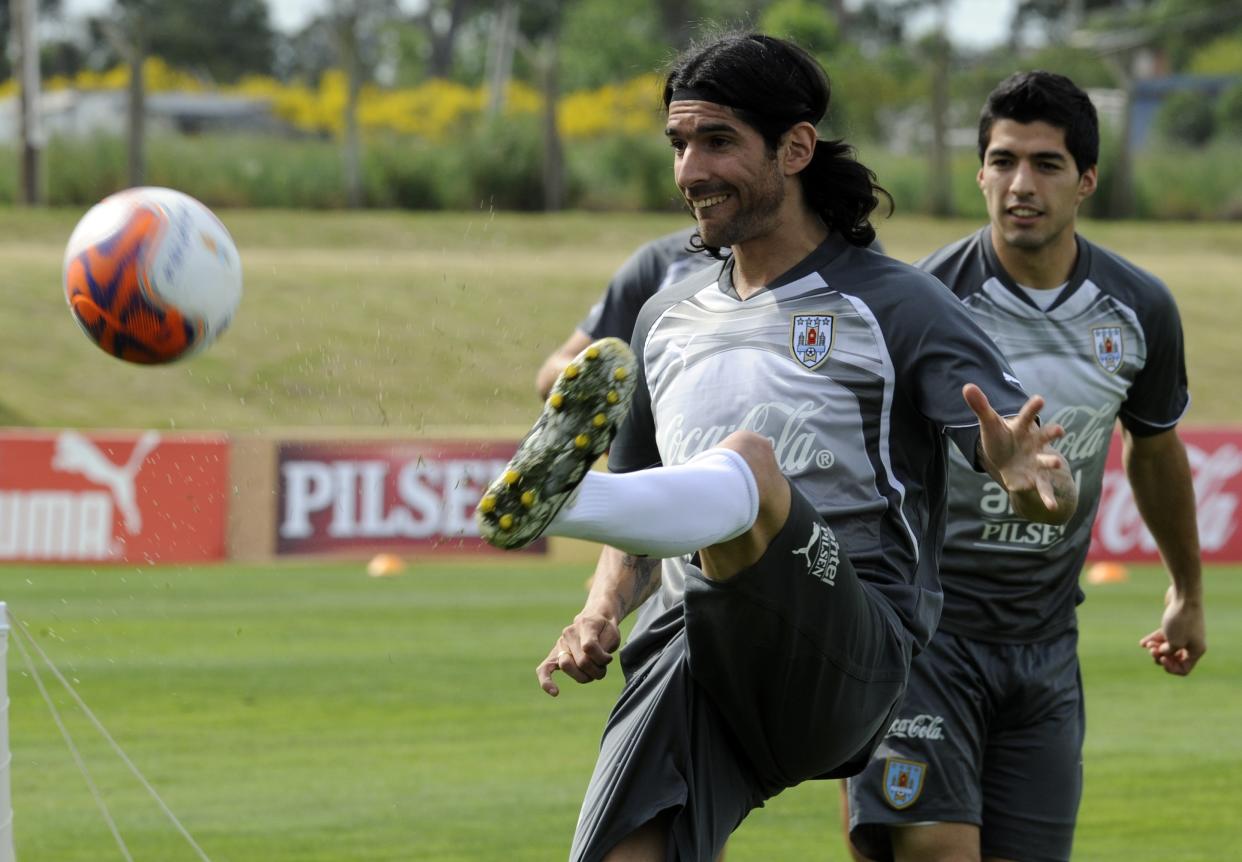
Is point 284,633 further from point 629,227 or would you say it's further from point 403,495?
point 629,227

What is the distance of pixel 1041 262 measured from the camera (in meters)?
5.53

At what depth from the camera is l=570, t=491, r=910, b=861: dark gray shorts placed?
3.96 metres

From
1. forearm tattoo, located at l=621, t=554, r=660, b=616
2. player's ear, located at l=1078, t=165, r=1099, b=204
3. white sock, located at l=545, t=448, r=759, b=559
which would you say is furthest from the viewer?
player's ear, located at l=1078, t=165, r=1099, b=204

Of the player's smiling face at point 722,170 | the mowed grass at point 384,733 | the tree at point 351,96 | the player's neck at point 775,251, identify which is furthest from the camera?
the tree at point 351,96

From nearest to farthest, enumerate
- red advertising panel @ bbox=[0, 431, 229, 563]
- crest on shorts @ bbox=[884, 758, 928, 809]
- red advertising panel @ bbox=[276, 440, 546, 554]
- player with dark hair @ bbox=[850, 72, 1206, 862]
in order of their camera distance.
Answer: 1. crest on shorts @ bbox=[884, 758, 928, 809]
2. player with dark hair @ bbox=[850, 72, 1206, 862]
3. red advertising panel @ bbox=[0, 431, 229, 563]
4. red advertising panel @ bbox=[276, 440, 546, 554]

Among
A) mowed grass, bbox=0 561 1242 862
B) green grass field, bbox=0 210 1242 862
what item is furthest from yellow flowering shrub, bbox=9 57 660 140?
mowed grass, bbox=0 561 1242 862

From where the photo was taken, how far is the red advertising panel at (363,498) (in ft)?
57.3

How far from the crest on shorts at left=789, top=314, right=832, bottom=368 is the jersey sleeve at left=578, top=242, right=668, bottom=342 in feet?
9.93

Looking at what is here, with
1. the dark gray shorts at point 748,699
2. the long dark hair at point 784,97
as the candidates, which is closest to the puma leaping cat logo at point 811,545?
the dark gray shorts at point 748,699

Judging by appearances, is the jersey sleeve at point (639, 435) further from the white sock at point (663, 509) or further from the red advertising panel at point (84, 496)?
the red advertising panel at point (84, 496)

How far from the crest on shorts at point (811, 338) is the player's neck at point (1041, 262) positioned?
1.42 meters

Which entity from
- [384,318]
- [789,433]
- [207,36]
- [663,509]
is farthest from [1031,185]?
[207,36]

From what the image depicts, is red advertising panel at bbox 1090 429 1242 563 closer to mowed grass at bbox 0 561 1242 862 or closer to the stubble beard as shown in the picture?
mowed grass at bbox 0 561 1242 862

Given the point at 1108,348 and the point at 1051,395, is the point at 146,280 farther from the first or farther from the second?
the point at 1108,348
